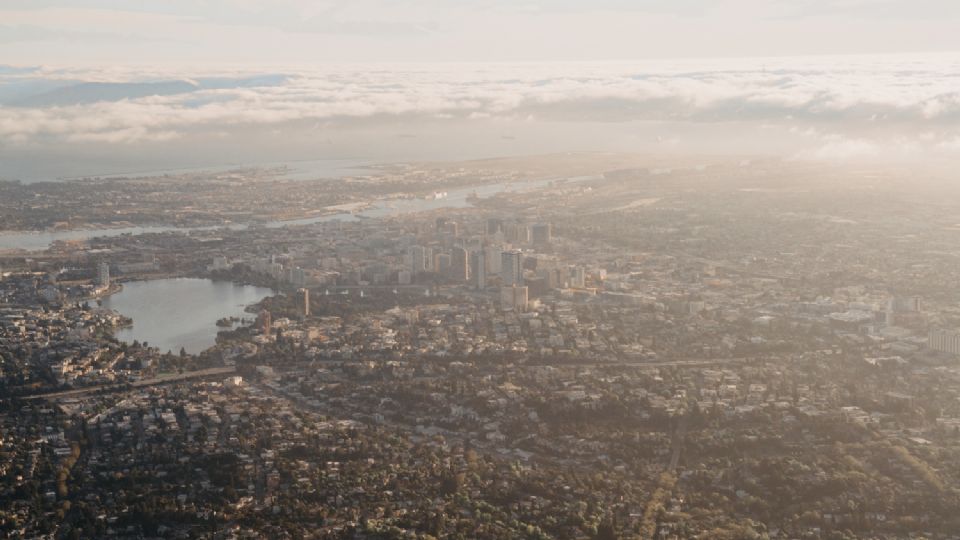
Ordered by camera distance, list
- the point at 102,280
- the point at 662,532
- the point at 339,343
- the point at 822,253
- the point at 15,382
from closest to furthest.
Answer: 1. the point at 662,532
2. the point at 15,382
3. the point at 339,343
4. the point at 102,280
5. the point at 822,253

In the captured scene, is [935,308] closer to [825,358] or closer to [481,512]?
[825,358]

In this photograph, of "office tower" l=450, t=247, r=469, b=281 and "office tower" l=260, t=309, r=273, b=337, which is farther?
"office tower" l=450, t=247, r=469, b=281

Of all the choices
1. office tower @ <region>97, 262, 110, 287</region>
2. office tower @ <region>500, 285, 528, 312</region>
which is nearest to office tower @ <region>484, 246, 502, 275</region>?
office tower @ <region>500, 285, 528, 312</region>

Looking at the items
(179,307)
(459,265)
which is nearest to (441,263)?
(459,265)

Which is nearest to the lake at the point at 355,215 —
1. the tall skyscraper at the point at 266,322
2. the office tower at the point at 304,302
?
the office tower at the point at 304,302

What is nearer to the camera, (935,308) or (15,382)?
(15,382)

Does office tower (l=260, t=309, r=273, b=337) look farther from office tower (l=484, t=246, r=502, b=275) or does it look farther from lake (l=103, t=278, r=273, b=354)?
office tower (l=484, t=246, r=502, b=275)

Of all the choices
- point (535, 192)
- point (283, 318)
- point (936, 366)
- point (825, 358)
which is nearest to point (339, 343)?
point (283, 318)
